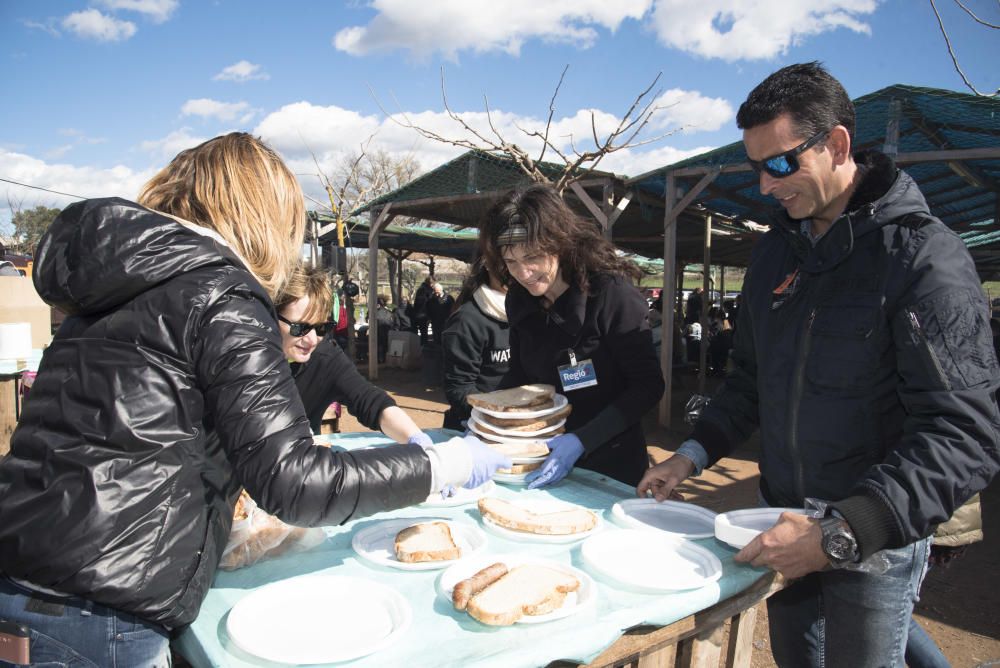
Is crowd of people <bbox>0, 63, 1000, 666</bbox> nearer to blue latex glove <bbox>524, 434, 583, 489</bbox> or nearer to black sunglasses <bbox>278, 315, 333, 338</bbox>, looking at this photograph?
blue latex glove <bbox>524, 434, 583, 489</bbox>

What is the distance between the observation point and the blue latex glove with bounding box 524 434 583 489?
2.18 meters

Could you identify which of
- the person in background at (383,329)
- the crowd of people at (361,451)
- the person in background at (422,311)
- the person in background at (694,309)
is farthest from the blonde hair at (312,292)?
the person in background at (694,309)

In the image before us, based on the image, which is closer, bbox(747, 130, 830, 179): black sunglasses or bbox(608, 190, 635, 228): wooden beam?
bbox(747, 130, 830, 179): black sunglasses

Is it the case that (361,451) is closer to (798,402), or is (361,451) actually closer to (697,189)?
(798,402)

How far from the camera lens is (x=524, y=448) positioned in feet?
7.36

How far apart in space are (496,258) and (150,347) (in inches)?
70.7

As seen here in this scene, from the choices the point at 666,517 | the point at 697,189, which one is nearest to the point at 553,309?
the point at 666,517

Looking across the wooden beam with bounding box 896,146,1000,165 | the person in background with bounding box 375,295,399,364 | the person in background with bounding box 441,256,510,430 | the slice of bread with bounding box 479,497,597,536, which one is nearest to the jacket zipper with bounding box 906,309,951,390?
the slice of bread with bounding box 479,497,597,536

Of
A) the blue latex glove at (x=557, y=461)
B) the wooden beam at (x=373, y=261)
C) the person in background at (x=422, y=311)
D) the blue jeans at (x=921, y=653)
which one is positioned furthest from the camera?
the person in background at (x=422, y=311)

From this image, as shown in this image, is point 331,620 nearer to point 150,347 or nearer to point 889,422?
point 150,347

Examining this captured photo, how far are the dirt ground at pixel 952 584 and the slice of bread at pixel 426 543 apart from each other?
8.01 ft

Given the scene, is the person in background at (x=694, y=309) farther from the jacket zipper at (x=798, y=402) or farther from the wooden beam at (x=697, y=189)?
the jacket zipper at (x=798, y=402)

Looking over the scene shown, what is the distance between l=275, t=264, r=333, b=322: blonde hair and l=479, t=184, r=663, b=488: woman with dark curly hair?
2.40 feet

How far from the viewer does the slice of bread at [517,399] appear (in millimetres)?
2330
